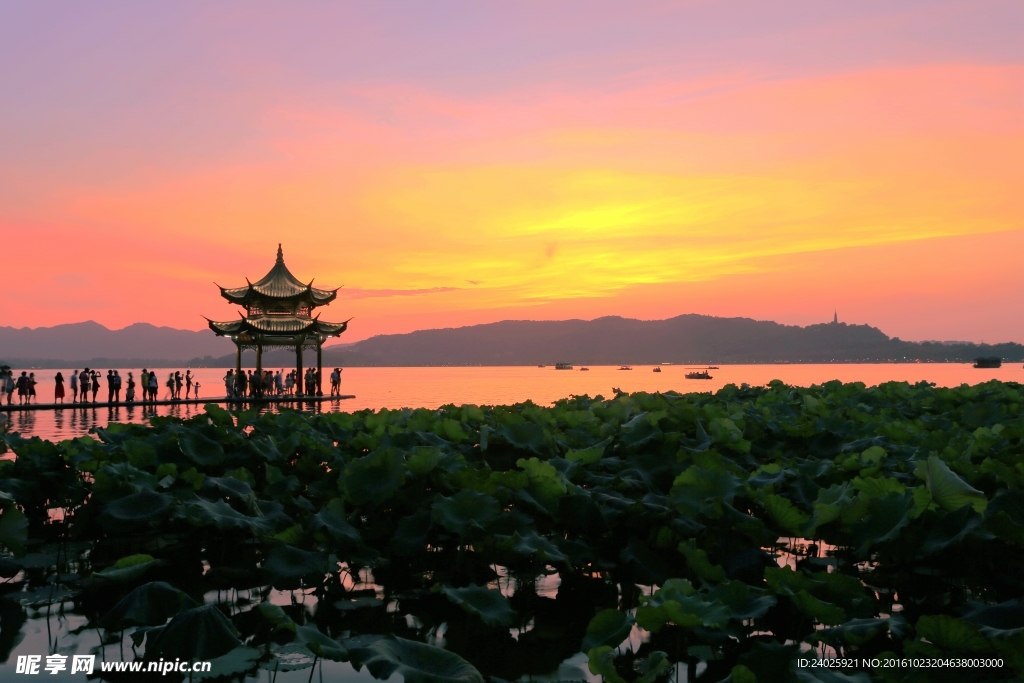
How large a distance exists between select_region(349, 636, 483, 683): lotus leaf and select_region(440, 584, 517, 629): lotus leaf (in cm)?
60

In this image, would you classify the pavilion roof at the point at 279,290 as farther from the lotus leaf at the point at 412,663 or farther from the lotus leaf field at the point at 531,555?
the lotus leaf at the point at 412,663

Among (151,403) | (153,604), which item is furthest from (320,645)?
(151,403)

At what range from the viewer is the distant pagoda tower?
39.4 m

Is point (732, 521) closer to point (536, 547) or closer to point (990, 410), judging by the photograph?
point (536, 547)

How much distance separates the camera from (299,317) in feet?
135

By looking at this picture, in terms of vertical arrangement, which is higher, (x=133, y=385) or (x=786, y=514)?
(x=786, y=514)

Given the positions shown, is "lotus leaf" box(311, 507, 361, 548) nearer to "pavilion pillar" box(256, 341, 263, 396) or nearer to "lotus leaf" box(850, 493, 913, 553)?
"lotus leaf" box(850, 493, 913, 553)

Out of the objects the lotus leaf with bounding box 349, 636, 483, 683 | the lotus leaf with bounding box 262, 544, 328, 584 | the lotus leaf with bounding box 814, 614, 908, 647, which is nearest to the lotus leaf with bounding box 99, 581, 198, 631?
the lotus leaf with bounding box 262, 544, 328, 584

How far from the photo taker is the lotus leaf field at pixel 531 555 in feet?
11.0

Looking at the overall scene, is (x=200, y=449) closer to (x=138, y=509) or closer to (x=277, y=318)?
(x=138, y=509)

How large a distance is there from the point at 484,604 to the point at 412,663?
3.07ft

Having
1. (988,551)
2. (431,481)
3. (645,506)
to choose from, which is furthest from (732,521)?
(431,481)

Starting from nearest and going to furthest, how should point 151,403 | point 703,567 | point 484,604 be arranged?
point 703,567, point 484,604, point 151,403

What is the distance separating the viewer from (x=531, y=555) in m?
4.81
